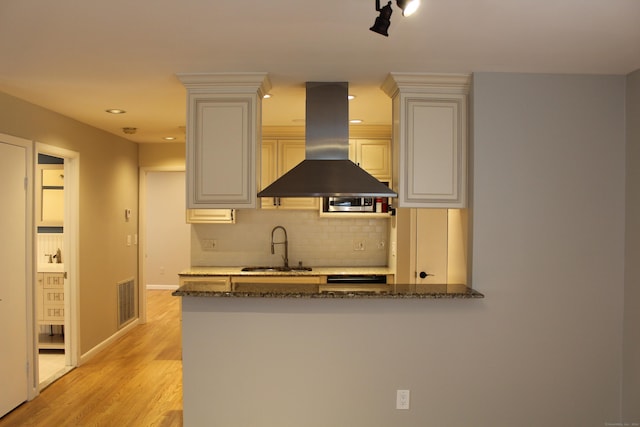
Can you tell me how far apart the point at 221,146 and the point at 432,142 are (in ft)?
4.67

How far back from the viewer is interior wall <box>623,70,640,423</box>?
114 inches

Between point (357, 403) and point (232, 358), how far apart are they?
86 cm

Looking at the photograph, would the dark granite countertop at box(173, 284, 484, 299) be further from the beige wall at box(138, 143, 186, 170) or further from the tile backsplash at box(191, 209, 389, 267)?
the beige wall at box(138, 143, 186, 170)

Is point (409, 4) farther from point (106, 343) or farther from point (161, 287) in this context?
point (161, 287)

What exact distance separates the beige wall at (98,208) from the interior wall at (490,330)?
2.32 metres

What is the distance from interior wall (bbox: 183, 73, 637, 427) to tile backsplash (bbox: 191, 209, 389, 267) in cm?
260

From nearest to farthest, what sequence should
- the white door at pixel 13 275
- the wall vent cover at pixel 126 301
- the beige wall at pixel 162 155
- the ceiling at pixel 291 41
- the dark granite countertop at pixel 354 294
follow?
the ceiling at pixel 291 41, the dark granite countertop at pixel 354 294, the white door at pixel 13 275, the wall vent cover at pixel 126 301, the beige wall at pixel 162 155

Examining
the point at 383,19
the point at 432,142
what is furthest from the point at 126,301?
the point at 383,19

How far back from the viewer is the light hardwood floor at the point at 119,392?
349 centimetres

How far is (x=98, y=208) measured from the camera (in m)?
5.05

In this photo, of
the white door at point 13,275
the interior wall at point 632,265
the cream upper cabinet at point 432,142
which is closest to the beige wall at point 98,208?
the white door at point 13,275

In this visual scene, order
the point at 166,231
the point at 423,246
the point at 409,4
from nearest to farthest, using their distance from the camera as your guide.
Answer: the point at 409,4
the point at 423,246
the point at 166,231

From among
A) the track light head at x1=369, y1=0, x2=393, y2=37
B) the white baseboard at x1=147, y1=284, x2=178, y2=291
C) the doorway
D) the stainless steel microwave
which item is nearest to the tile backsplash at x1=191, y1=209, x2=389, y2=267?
the stainless steel microwave

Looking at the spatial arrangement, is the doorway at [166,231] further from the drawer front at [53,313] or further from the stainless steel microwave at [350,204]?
the stainless steel microwave at [350,204]
